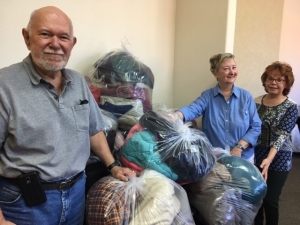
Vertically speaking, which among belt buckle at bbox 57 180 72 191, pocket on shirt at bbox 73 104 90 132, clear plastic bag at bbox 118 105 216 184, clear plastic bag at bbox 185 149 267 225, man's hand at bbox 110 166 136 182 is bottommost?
clear plastic bag at bbox 185 149 267 225

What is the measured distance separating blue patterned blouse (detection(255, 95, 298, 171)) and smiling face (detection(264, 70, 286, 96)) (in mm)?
94

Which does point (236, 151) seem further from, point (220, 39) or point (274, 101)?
point (220, 39)

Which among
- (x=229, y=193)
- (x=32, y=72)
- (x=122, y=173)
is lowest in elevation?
(x=229, y=193)

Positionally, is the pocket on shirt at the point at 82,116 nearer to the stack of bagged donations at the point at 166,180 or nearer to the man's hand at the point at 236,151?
the stack of bagged donations at the point at 166,180

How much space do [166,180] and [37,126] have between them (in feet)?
1.92

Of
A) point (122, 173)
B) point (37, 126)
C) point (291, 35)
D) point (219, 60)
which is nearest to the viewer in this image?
point (37, 126)

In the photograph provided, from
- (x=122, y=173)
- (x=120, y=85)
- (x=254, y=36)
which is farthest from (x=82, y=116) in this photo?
(x=254, y=36)

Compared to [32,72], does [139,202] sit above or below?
below

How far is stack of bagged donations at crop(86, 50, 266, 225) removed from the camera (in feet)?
3.82

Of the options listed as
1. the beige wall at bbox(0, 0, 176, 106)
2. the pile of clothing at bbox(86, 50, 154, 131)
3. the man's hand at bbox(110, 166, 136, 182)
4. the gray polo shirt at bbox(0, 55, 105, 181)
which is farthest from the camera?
the pile of clothing at bbox(86, 50, 154, 131)

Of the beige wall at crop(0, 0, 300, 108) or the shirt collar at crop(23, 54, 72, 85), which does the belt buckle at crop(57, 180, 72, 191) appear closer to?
the shirt collar at crop(23, 54, 72, 85)

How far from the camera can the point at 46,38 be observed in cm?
→ 109

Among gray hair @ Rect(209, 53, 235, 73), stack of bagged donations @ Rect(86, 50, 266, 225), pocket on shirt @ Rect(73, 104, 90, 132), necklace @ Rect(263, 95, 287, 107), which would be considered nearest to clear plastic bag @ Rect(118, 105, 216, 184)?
stack of bagged donations @ Rect(86, 50, 266, 225)

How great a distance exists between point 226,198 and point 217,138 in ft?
1.79
